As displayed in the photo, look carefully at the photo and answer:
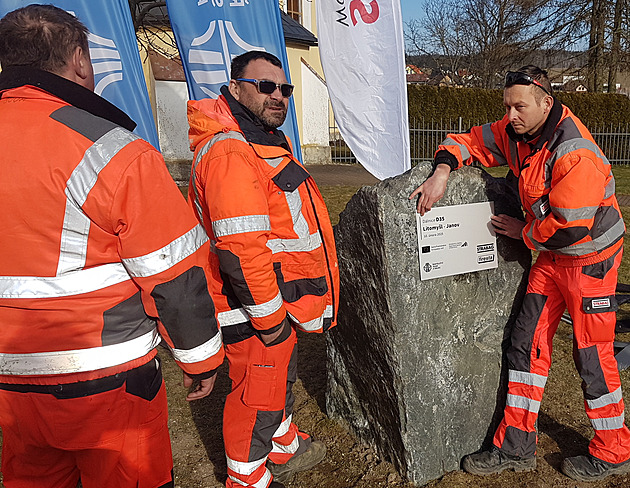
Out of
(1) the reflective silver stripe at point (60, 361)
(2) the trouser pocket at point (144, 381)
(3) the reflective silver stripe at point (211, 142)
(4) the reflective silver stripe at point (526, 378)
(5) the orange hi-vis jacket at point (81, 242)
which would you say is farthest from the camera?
(4) the reflective silver stripe at point (526, 378)

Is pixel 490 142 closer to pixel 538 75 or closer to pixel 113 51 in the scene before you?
pixel 538 75

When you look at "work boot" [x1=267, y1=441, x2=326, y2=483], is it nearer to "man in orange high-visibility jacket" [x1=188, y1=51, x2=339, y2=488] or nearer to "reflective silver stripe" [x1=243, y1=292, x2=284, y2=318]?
"man in orange high-visibility jacket" [x1=188, y1=51, x2=339, y2=488]

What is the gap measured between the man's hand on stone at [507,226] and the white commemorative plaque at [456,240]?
33mm

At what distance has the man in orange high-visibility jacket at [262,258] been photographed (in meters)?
2.26

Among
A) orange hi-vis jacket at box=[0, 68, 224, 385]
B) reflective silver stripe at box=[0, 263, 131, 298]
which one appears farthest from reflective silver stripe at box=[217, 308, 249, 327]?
reflective silver stripe at box=[0, 263, 131, 298]

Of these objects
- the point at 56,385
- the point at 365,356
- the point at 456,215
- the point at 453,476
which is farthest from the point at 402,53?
the point at 56,385

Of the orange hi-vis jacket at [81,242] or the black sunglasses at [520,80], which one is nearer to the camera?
the orange hi-vis jacket at [81,242]

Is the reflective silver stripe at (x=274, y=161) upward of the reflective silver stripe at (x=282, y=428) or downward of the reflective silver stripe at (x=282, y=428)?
upward

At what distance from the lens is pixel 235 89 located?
2520mm

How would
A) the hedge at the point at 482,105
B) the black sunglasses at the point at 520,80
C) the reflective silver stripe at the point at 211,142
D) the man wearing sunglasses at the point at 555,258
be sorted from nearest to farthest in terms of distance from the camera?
1. the reflective silver stripe at the point at 211,142
2. the man wearing sunglasses at the point at 555,258
3. the black sunglasses at the point at 520,80
4. the hedge at the point at 482,105

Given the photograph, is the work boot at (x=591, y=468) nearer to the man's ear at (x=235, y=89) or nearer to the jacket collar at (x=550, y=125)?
the jacket collar at (x=550, y=125)

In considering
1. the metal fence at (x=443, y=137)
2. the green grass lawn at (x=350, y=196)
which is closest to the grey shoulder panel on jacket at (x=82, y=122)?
the green grass lawn at (x=350, y=196)

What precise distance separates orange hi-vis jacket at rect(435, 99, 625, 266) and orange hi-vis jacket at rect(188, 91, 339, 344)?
2.68 feet

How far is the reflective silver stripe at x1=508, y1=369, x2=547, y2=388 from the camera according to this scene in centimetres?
275
